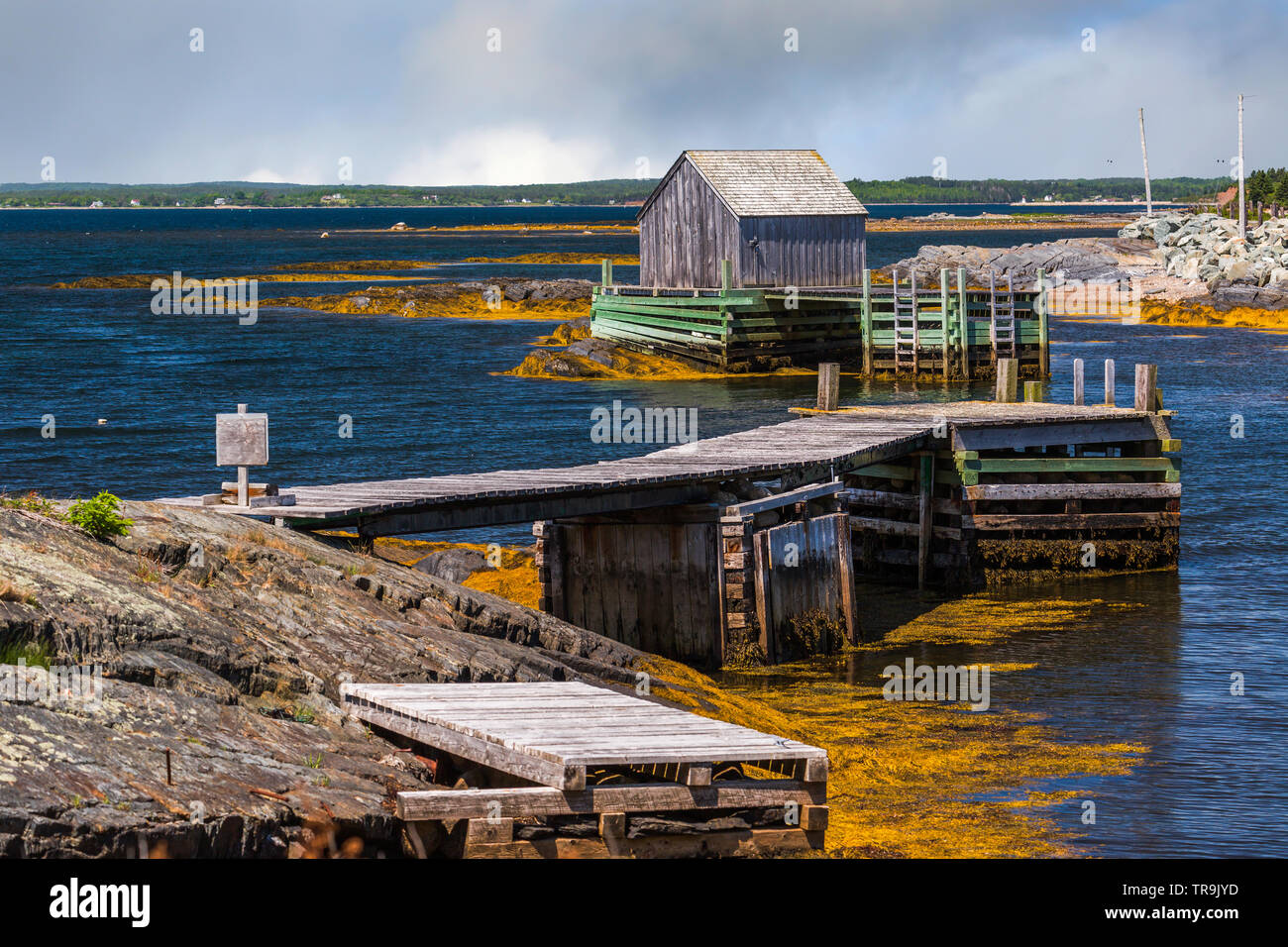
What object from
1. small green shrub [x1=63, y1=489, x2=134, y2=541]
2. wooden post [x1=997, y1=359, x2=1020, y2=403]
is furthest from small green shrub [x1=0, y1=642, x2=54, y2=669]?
wooden post [x1=997, y1=359, x2=1020, y2=403]

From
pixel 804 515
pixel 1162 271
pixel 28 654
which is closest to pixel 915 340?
pixel 804 515

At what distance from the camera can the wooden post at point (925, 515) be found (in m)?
23.3

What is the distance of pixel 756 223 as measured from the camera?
50.3m

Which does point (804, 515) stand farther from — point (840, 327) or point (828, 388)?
point (840, 327)

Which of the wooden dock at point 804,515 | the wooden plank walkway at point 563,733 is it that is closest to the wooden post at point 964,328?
the wooden dock at point 804,515

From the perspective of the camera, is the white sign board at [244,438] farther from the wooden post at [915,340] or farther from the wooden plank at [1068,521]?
the wooden post at [915,340]

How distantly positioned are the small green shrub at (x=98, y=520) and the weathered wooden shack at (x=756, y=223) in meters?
38.7

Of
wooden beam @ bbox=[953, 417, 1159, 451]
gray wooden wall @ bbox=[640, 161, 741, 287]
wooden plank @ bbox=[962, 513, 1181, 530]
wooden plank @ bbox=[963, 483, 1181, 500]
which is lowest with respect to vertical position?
wooden plank @ bbox=[962, 513, 1181, 530]

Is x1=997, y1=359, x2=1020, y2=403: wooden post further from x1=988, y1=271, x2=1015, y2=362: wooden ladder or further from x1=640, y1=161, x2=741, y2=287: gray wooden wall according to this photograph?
x1=640, y1=161, x2=741, y2=287: gray wooden wall

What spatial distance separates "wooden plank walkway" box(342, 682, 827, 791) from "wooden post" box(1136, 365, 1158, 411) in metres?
15.0

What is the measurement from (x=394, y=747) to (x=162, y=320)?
68.5m

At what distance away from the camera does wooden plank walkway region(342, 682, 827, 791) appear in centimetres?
955
